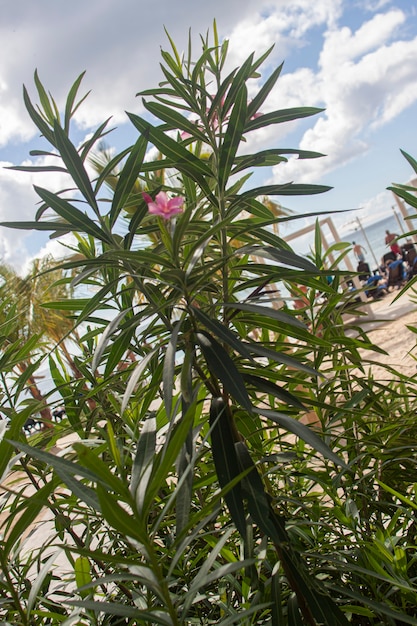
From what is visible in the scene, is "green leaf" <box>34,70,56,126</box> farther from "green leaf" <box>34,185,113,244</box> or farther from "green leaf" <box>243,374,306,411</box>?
"green leaf" <box>243,374,306,411</box>

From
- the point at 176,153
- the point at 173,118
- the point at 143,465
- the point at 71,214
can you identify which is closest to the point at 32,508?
the point at 143,465

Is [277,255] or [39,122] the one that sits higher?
[39,122]

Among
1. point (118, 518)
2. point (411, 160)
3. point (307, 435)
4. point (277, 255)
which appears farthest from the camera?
point (411, 160)

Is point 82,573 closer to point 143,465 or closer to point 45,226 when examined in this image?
point 143,465

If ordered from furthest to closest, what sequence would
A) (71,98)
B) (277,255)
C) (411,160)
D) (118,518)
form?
(411,160), (71,98), (277,255), (118,518)

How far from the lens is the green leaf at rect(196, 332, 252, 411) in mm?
464

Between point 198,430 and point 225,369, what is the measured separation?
8 cm

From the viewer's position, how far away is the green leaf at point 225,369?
1.52 feet

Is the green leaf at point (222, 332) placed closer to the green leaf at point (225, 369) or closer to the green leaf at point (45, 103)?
the green leaf at point (225, 369)

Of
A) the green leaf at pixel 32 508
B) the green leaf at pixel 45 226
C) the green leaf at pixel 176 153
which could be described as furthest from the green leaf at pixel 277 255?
the green leaf at pixel 32 508

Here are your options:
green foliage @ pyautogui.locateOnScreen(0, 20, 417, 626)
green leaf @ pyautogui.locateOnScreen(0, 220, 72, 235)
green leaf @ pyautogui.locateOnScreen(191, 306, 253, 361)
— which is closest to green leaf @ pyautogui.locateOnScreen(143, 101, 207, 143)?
green foliage @ pyautogui.locateOnScreen(0, 20, 417, 626)

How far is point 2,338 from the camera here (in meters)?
0.78

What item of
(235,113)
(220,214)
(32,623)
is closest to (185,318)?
(220,214)

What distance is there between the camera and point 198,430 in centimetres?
51
